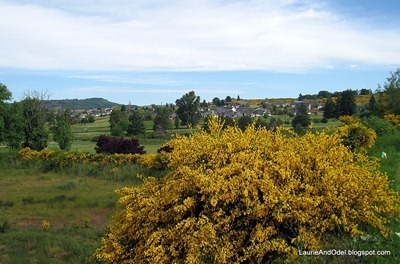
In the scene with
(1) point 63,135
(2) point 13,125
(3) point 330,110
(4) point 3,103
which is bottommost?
(1) point 63,135

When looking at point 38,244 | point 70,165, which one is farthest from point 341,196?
point 70,165

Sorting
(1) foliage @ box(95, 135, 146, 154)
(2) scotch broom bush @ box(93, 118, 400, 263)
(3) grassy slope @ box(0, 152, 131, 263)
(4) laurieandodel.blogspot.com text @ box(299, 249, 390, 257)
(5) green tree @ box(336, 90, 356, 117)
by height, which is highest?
(5) green tree @ box(336, 90, 356, 117)

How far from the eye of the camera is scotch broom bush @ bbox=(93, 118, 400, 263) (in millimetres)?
5367

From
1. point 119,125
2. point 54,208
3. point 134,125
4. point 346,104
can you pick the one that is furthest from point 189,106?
point 54,208

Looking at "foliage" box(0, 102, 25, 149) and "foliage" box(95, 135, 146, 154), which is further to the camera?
"foliage" box(0, 102, 25, 149)

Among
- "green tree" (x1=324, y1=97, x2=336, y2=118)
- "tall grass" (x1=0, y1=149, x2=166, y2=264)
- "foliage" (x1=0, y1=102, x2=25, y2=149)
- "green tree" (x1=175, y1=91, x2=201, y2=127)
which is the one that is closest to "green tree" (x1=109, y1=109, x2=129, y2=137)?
"green tree" (x1=175, y1=91, x2=201, y2=127)

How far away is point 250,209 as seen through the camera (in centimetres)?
542

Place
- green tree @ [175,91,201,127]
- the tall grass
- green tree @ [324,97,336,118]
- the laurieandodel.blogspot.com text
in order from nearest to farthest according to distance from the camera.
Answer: the laurieandodel.blogspot.com text < the tall grass < green tree @ [324,97,336,118] < green tree @ [175,91,201,127]

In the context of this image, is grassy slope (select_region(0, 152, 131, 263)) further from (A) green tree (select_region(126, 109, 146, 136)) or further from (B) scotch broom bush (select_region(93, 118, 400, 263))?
(A) green tree (select_region(126, 109, 146, 136))

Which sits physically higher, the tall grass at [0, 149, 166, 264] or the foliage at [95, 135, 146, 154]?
the foliage at [95, 135, 146, 154]

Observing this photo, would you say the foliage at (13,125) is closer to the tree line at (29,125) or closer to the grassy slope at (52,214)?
the tree line at (29,125)

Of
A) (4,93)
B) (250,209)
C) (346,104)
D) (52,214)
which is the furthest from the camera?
(346,104)

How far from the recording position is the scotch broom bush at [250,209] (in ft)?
17.6

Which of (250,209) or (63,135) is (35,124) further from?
(250,209)
